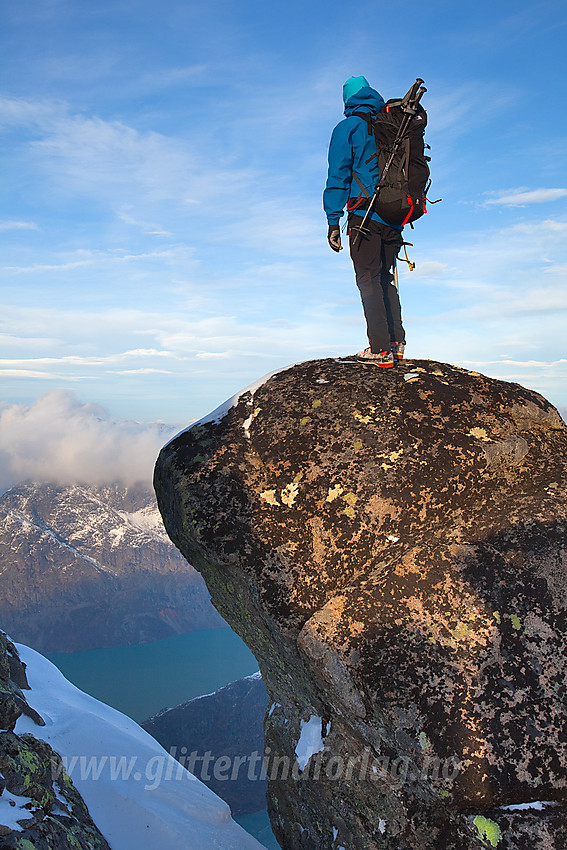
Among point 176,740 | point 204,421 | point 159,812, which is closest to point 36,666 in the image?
point 159,812

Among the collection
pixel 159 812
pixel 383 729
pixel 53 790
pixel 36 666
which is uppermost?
pixel 383 729

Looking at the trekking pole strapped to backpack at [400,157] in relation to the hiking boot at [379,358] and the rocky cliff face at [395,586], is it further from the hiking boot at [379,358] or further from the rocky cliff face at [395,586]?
the rocky cliff face at [395,586]

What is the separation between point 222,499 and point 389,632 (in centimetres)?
343

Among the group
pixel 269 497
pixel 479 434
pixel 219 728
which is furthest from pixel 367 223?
pixel 219 728

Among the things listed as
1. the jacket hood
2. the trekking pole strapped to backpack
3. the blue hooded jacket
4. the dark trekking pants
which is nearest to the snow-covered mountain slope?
the dark trekking pants

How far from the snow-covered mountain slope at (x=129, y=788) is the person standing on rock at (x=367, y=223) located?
623 inches

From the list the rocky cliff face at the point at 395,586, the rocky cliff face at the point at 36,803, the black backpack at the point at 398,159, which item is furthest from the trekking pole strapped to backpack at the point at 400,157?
the rocky cliff face at the point at 36,803

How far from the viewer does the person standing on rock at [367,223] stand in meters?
9.68

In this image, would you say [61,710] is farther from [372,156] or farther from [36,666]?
[372,156]

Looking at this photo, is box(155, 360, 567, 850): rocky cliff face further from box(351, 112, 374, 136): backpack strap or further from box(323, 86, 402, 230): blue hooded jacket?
box(351, 112, 374, 136): backpack strap

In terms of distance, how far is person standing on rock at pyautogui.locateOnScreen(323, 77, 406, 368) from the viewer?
9680 millimetres

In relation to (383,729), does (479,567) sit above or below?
above

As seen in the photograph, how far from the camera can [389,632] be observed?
23.1 ft

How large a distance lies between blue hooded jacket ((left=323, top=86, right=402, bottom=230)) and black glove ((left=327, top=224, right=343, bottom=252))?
0.36 feet
